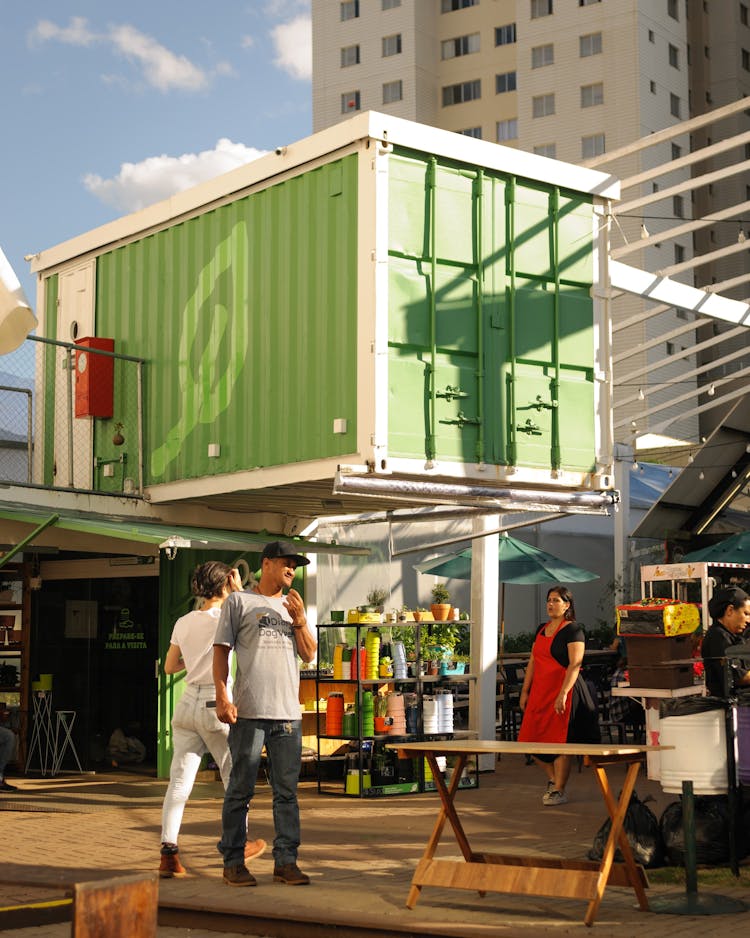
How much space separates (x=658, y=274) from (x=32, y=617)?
24.9 ft

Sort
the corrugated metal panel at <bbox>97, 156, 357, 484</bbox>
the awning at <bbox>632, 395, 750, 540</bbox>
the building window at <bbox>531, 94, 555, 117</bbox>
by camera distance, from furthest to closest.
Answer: the building window at <bbox>531, 94, 555, 117</bbox> < the awning at <bbox>632, 395, 750, 540</bbox> < the corrugated metal panel at <bbox>97, 156, 357, 484</bbox>

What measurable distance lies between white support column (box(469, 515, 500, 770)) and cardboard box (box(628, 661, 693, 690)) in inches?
159

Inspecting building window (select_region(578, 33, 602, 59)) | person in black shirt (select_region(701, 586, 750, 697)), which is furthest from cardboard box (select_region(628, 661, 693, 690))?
building window (select_region(578, 33, 602, 59))

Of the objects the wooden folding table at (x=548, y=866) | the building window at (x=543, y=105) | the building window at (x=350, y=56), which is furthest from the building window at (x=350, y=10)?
the wooden folding table at (x=548, y=866)

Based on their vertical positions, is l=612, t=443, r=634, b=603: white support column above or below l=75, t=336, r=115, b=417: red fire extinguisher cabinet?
below

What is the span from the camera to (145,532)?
11992 millimetres

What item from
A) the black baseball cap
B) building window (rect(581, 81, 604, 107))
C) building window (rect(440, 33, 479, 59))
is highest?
building window (rect(440, 33, 479, 59))

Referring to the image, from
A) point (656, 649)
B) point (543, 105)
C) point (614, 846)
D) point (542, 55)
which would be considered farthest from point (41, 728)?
point (542, 55)

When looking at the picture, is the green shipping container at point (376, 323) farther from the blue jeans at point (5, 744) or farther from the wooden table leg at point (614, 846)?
the wooden table leg at point (614, 846)

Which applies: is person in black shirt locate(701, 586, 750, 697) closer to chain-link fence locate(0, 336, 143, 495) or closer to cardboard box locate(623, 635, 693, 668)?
cardboard box locate(623, 635, 693, 668)

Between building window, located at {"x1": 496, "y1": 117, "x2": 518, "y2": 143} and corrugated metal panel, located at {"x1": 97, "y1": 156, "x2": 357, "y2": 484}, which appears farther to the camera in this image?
building window, located at {"x1": 496, "y1": 117, "x2": 518, "y2": 143}

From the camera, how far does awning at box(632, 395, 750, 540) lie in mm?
23156

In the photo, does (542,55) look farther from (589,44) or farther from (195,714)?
(195,714)

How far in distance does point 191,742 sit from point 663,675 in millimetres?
3638
